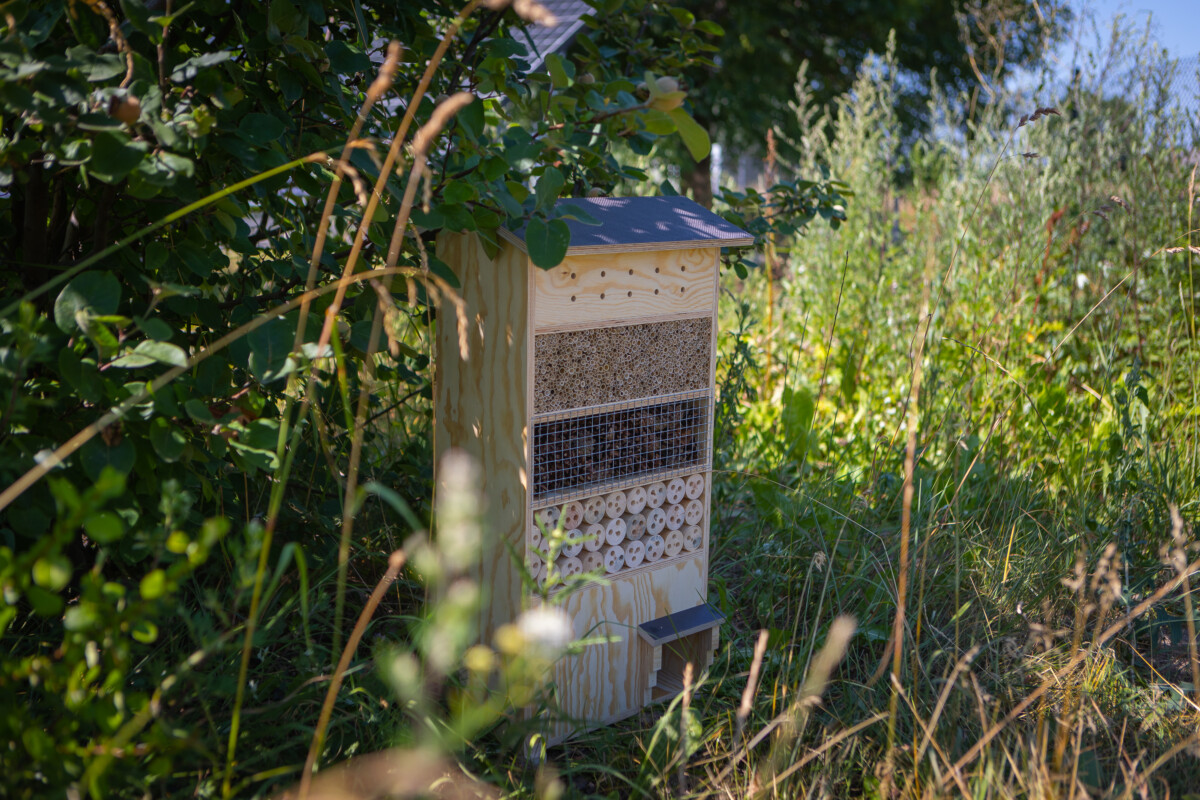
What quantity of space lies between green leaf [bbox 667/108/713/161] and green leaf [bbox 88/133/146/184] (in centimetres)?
81

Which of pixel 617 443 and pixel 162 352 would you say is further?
pixel 617 443

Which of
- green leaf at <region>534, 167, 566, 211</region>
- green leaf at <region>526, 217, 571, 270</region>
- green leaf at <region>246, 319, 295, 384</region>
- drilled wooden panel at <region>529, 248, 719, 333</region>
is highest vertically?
green leaf at <region>534, 167, 566, 211</region>

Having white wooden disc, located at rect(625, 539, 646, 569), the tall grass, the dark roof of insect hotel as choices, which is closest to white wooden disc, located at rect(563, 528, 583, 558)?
white wooden disc, located at rect(625, 539, 646, 569)

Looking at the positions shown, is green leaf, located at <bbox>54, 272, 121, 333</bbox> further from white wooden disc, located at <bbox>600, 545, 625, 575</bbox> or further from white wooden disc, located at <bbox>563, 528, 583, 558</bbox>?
white wooden disc, located at <bbox>600, 545, 625, 575</bbox>

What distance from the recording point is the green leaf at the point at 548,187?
147 centimetres

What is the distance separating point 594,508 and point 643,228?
0.60 meters

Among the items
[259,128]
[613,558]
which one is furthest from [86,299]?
[613,558]

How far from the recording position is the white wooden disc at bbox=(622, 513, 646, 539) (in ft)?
6.11

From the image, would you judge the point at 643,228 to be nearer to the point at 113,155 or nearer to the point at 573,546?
the point at 573,546

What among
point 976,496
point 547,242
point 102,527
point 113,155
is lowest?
point 976,496

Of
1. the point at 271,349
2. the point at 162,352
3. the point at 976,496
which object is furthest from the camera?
the point at 976,496

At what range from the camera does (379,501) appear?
2.15m

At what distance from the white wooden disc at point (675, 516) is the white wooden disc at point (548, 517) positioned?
0.30 meters

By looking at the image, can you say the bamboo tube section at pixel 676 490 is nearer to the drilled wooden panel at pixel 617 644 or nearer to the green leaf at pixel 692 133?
the drilled wooden panel at pixel 617 644
